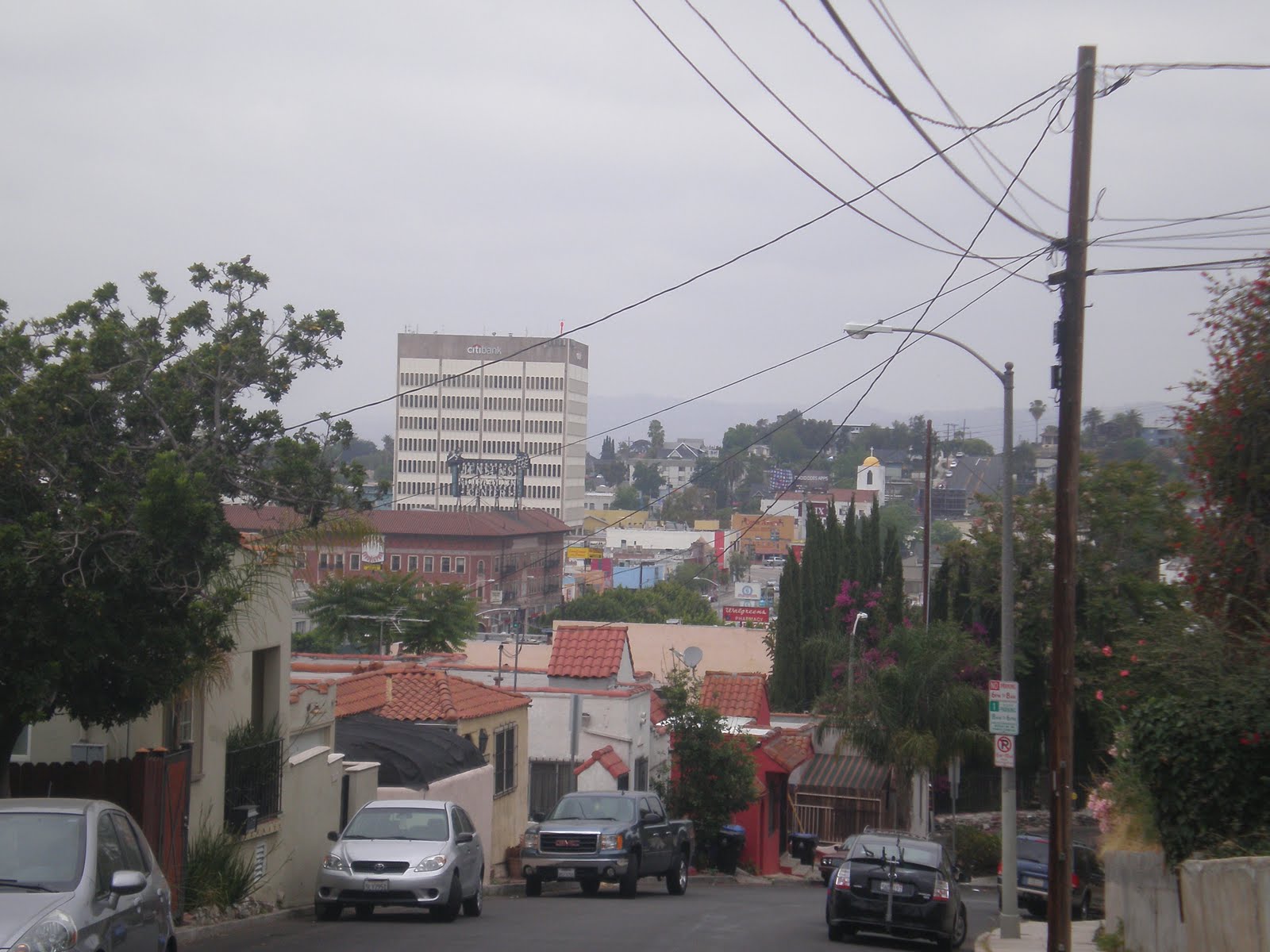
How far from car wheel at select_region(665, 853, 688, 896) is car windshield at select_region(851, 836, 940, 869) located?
20.6 feet

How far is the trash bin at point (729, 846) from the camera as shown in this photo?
32.4 metres

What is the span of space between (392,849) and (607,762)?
1588 cm

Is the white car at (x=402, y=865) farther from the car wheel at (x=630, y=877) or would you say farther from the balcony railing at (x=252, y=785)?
the car wheel at (x=630, y=877)

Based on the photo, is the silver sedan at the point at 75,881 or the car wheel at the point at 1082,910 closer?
the silver sedan at the point at 75,881

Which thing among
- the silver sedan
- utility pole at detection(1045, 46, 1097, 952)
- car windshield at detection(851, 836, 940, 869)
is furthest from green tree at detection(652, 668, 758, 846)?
the silver sedan

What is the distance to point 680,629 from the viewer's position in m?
68.8

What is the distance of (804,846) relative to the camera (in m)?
33.3

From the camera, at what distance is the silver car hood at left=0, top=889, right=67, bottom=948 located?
7082mm

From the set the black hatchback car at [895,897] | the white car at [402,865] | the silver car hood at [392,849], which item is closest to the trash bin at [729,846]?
the black hatchback car at [895,897]

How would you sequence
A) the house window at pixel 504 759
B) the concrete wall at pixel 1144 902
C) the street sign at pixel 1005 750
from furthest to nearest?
1. the house window at pixel 504 759
2. the street sign at pixel 1005 750
3. the concrete wall at pixel 1144 902

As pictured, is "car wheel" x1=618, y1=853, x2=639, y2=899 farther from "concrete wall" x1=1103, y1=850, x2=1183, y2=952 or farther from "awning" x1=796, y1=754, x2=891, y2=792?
"awning" x1=796, y1=754, x2=891, y2=792

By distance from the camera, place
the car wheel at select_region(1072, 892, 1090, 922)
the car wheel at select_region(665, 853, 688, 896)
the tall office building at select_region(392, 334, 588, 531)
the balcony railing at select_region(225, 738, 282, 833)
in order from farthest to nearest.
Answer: the tall office building at select_region(392, 334, 588, 531) < the car wheel at select_region(1072, 892, 1090, 922) < the car wheel at select_region(665, 853, 688, 896) < the balcony railing at select_region(225, 738, 282, 833)

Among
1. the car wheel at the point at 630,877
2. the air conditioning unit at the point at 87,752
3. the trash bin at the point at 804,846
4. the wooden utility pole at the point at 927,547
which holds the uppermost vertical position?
the wooden utility pole at the point at 927,547

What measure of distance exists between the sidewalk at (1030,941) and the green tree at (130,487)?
1011 cm
